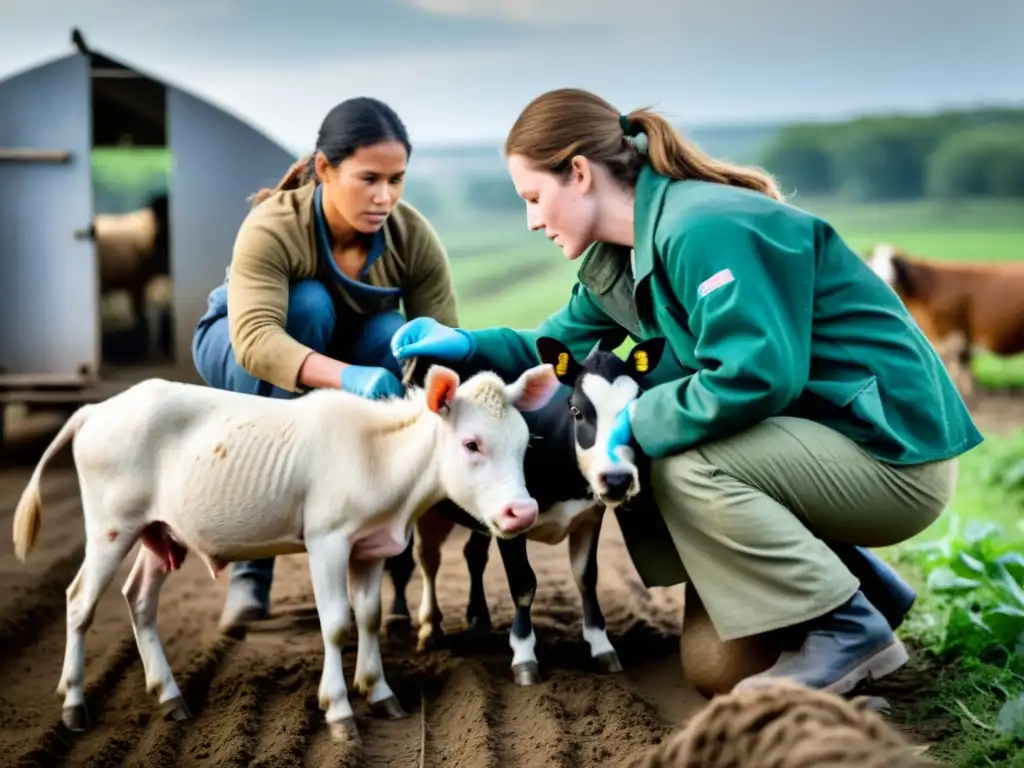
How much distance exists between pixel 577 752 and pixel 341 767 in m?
0.61

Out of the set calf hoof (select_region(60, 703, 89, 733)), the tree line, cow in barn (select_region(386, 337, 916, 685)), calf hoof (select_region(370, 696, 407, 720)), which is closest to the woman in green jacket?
cow in barn (select_region(386, 337, 916, 685))

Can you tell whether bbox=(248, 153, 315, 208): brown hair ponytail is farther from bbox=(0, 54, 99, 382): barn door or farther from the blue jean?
bbox=(0, 54, 99, 382): barn door

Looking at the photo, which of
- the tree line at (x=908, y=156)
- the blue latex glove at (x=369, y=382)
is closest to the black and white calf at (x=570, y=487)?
the blue latex glove at (x=369, y=382)

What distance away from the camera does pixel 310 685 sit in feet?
13.1

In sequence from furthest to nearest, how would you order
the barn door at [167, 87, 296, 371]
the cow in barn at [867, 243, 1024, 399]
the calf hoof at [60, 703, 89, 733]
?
1. the cow in barn at [867, 243, 1024, 399]
2. the barn door at [167, 87, 296, 371]
3. the calf hoof at [60, 703, 89, 733]

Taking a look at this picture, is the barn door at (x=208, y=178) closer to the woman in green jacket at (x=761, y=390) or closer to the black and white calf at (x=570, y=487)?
the black and white calf at (x=570, y=487)

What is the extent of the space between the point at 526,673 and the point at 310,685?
0.66 metres

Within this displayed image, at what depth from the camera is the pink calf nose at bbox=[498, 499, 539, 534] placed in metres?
3.49

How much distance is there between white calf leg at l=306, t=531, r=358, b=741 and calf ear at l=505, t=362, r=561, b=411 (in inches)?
24.3

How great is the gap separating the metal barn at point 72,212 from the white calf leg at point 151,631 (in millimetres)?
4264

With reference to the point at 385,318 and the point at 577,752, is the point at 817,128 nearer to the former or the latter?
the point at 385,318

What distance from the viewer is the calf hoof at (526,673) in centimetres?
396

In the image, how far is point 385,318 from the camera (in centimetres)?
461

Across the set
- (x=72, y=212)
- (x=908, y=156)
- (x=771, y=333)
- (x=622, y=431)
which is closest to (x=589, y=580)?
(x=622, y=431)
